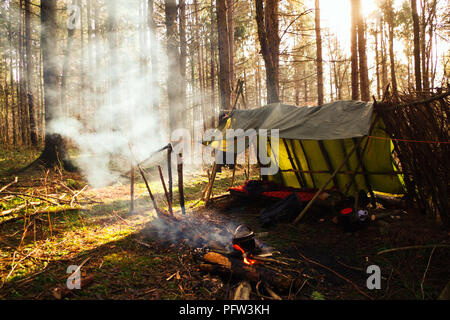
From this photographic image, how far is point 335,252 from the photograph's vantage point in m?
3.82

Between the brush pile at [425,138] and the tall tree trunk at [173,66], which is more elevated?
the tall tree trunk at [173,66]

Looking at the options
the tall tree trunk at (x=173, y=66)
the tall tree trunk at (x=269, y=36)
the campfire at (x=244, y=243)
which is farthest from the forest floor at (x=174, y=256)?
the tall tree trunk at (x=173, y=66)

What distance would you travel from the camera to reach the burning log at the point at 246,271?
2785 millimetres

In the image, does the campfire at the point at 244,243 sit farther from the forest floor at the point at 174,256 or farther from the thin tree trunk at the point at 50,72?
the thin tree trunk at the point at 50,72

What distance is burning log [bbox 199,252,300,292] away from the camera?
2785 millimetres

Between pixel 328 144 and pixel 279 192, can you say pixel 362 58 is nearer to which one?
pixel 328 144

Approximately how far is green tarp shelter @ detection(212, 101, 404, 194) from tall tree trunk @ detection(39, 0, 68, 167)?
235 inches

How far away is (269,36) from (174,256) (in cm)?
777

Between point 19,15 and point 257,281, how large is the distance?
2805cm

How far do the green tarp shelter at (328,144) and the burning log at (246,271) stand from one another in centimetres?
240

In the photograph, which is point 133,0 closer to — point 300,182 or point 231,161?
point 231,161

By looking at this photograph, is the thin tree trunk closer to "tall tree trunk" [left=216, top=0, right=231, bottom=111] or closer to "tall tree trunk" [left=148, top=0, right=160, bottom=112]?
"tall tree trunk" [left=216, top=0, right=231, bottom=111]
